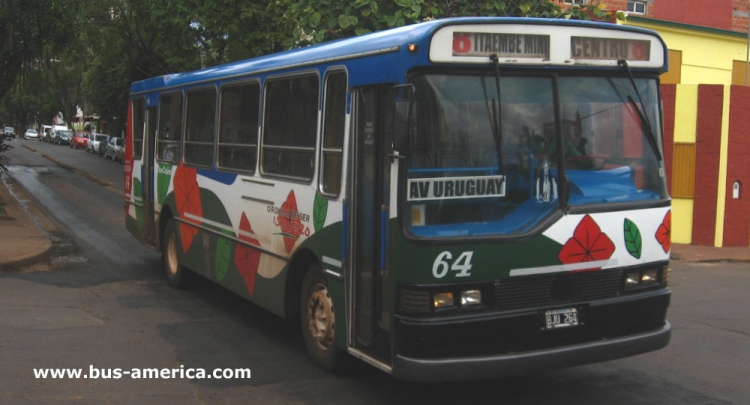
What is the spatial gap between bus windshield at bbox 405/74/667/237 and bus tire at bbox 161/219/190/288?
5870mm

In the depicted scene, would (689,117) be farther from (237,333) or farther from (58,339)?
(58,339)

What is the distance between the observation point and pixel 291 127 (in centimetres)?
739

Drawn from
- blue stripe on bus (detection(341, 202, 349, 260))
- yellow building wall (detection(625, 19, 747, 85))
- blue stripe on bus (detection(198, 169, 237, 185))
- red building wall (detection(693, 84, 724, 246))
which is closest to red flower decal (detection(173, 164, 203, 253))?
blue stripe on bus (detection(198, 169, 237, 185))

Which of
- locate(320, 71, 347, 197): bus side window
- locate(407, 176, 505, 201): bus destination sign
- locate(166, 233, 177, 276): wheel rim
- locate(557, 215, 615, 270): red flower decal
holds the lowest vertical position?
locate(166, 233, 177, 276): wheel rim

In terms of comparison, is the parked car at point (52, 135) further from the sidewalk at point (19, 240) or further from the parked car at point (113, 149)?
the sidewalk at point (19, 240)

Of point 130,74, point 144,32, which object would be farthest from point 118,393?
point 130,74

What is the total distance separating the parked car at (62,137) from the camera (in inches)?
2963

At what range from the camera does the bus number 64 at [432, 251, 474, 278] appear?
17.5 feet

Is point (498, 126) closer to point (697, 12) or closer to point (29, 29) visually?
point (29, 29)

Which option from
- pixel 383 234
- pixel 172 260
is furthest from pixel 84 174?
pixel 383 234

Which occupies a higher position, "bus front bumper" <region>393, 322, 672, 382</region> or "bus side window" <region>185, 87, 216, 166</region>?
"bus side window" <region>185, 87, 216, 166</region>

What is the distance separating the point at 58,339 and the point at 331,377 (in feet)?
9.58

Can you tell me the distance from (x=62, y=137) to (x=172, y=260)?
7053cm

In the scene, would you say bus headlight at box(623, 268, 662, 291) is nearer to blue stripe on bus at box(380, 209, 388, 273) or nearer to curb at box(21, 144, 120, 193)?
blue stripe on bus at box(380, 209, 388, 273)
